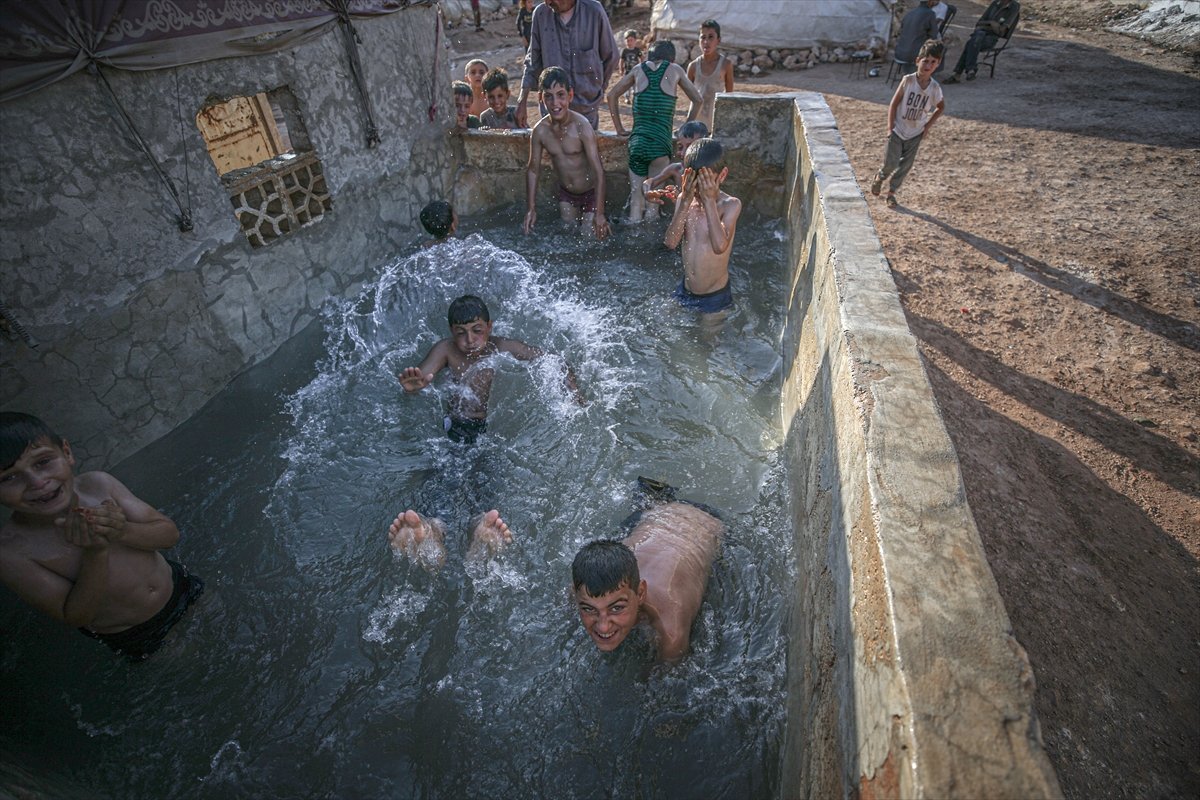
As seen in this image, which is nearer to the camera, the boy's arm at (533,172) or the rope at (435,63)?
the boy's arm at (533,172)

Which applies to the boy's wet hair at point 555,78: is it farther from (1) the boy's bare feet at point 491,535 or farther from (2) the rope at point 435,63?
(1) the boy's bare feet at point 491,535

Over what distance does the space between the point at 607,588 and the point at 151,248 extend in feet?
12.6

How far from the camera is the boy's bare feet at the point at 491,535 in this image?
10.8 ft

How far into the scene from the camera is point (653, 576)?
2.78m

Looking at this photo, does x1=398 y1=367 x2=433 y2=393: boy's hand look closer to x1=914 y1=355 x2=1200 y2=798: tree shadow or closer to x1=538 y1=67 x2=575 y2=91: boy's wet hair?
x1=538 y1=67 x2=575 y2=91: boy's wet hair

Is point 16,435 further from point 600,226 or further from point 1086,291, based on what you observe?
point 1086,291

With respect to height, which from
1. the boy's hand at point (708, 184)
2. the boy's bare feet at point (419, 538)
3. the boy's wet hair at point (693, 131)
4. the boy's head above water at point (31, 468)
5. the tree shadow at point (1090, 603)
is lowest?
the tree shadow at point (1090, 603)

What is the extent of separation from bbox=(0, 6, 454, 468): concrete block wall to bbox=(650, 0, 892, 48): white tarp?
32.7ft

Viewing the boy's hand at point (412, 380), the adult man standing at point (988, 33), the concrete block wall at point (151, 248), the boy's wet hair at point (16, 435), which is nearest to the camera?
the boy's wet hair at point (16, 435)

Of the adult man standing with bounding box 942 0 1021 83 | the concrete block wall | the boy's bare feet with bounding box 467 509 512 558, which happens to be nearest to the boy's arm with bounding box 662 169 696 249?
the boy's bare feet with bounding box 467 509 512 558

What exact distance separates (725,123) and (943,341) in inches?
122

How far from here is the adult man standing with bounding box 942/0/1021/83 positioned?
1107cm

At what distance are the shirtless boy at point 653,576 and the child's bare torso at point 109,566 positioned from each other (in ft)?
6.78

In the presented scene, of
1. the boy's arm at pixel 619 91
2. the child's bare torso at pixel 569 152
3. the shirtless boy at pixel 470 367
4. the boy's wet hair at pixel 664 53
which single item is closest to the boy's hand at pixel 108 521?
the shirtless boy at pixel 470 367
